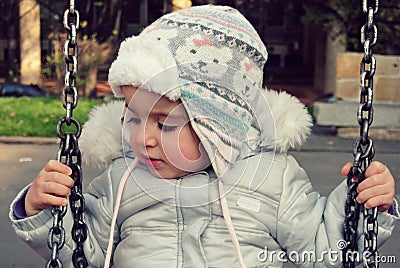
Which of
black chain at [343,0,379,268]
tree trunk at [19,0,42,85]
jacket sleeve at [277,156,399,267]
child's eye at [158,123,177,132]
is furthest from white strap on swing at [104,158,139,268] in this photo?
tree trunk at [19,0,42,85]

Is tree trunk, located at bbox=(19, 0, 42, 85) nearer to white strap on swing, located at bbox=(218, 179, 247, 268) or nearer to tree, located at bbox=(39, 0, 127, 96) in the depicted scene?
tree, located at bbox=(39, 0, 127, 96)

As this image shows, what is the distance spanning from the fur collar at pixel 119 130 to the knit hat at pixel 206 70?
135mm

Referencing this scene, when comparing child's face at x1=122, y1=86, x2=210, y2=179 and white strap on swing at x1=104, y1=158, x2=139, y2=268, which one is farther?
white strap on swing at x1=104, y1=158, x2=139, y2=268

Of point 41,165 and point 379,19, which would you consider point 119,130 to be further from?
point 379,19

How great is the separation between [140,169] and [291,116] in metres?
0.49

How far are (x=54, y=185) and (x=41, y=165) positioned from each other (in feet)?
14.4

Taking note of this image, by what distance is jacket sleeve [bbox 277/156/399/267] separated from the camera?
A: 1.93 metres

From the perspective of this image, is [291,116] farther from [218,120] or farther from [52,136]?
[52,136]

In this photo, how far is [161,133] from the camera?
181cm

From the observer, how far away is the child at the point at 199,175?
1.81 meters

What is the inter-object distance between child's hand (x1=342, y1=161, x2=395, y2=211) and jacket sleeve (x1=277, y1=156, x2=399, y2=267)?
0.10 m

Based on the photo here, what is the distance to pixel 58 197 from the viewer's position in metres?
1.85

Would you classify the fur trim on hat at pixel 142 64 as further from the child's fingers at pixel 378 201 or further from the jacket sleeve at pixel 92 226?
the child's fingers at pixel 378 201


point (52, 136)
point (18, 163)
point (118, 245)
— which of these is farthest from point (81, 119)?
point (118, 245)
